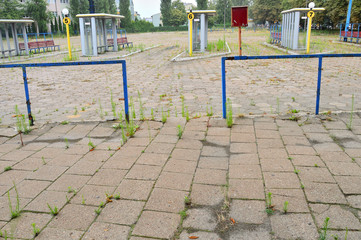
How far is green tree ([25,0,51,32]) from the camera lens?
2085 inches

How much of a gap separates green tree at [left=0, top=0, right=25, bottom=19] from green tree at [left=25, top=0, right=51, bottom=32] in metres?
1.70

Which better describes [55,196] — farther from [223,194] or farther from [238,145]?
[238,145]

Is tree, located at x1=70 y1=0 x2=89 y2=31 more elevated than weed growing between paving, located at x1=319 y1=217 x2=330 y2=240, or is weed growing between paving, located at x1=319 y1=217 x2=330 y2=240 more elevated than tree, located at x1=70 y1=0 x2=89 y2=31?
tree, located at x1=70 y1=0 x2=89 y2=31

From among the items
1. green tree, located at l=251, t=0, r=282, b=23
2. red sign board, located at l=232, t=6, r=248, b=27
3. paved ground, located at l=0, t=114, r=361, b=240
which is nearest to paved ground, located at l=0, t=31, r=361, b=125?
paved ground, located at l=0, t=114, r=361, b=240

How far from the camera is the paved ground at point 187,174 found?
265 centimetres

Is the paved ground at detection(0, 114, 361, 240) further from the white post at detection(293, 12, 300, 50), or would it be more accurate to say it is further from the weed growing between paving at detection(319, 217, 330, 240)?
the white post at detection(293, 12, 300, 50)

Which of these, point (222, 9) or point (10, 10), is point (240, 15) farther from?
point (222, 9)

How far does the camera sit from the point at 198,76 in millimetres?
10953

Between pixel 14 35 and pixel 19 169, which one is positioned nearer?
pixel 19 169

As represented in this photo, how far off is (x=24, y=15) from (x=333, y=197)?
60390mm

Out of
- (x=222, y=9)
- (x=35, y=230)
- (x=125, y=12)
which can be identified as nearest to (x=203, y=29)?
(x=35, y=230)

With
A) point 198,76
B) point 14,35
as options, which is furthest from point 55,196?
point 14,35

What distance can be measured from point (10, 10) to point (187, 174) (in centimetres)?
5484

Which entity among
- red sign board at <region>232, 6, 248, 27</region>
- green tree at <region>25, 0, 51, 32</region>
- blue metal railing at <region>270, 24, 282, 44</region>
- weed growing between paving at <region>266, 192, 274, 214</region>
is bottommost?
weed growing between paving at <region>266, 192, 274, 214</region>
